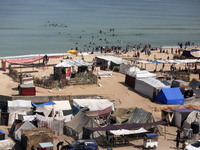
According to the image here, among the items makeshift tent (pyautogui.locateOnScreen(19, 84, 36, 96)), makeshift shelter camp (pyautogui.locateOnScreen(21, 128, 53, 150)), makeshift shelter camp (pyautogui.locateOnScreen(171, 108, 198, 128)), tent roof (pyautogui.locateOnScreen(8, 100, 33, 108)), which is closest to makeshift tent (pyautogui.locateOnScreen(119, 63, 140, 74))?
makeshift tent (pyautogui.locateOnScreen(19, 84, 36, 96))

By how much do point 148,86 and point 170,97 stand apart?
2.32 metres

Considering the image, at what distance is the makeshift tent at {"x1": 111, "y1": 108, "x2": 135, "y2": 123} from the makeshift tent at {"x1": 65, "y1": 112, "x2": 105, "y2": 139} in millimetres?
2168

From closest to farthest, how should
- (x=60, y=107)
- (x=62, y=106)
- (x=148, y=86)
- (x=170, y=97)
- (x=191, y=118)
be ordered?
(x=191, y=118) → (x=60, y=107) → (x=62, y=106) → (x=170, y=97) → (x=148, y=86)

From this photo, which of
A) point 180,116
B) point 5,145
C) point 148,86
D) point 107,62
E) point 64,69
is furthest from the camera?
point 107,62

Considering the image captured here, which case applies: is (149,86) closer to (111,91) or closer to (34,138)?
(111,91)

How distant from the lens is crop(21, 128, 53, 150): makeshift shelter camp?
17766 mm

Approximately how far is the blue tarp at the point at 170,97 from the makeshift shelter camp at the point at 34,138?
1073 centimetres

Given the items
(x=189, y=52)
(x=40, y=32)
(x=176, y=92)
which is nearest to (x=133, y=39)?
(x=40, y=32)

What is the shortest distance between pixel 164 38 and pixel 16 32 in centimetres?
3549

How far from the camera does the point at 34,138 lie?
17.9 meters

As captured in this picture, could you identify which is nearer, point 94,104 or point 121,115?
point 121,115

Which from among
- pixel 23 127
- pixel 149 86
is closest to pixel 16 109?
pixel 23 127

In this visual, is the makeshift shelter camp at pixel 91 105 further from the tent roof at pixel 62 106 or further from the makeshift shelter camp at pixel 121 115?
the makeshift shelter camp at pixel 121 115

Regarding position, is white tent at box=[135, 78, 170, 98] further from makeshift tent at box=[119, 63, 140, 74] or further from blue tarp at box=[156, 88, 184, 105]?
makeshift tent at box=[119, 63, 140, 74]
